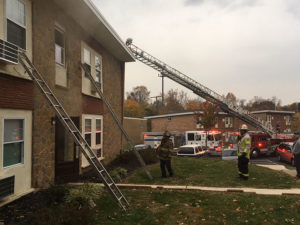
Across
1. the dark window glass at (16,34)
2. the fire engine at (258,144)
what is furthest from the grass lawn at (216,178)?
the fire engine at (258,144)

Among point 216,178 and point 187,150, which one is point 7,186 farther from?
point 187,150

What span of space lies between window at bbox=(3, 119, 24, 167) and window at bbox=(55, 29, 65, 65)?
2911mm

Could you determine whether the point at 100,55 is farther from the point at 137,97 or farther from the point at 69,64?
the point at 137,97

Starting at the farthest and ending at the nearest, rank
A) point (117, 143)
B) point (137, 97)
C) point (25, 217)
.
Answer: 1. point (137, 97)
2. point (117, 143)
3. point (25, 217)

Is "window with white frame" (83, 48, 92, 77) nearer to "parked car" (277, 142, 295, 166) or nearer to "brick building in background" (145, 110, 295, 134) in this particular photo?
"parked car" (277, 142, 295, 166)

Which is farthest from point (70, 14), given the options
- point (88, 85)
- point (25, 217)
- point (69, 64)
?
point (25, 217)

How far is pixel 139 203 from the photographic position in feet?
18.7

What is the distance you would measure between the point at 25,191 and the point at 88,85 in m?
5.21

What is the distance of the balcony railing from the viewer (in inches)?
195

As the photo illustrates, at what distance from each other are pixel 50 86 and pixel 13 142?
2163 millimetres

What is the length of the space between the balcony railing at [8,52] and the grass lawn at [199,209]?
3.88 metres

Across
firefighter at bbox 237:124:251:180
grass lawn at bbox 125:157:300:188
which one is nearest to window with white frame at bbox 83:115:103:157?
grass lawn at bbox 125:157:300:188

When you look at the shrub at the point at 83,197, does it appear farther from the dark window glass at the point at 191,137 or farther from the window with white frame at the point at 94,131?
the dark window glass at the point at 191,137

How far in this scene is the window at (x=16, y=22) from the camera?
5.64m
